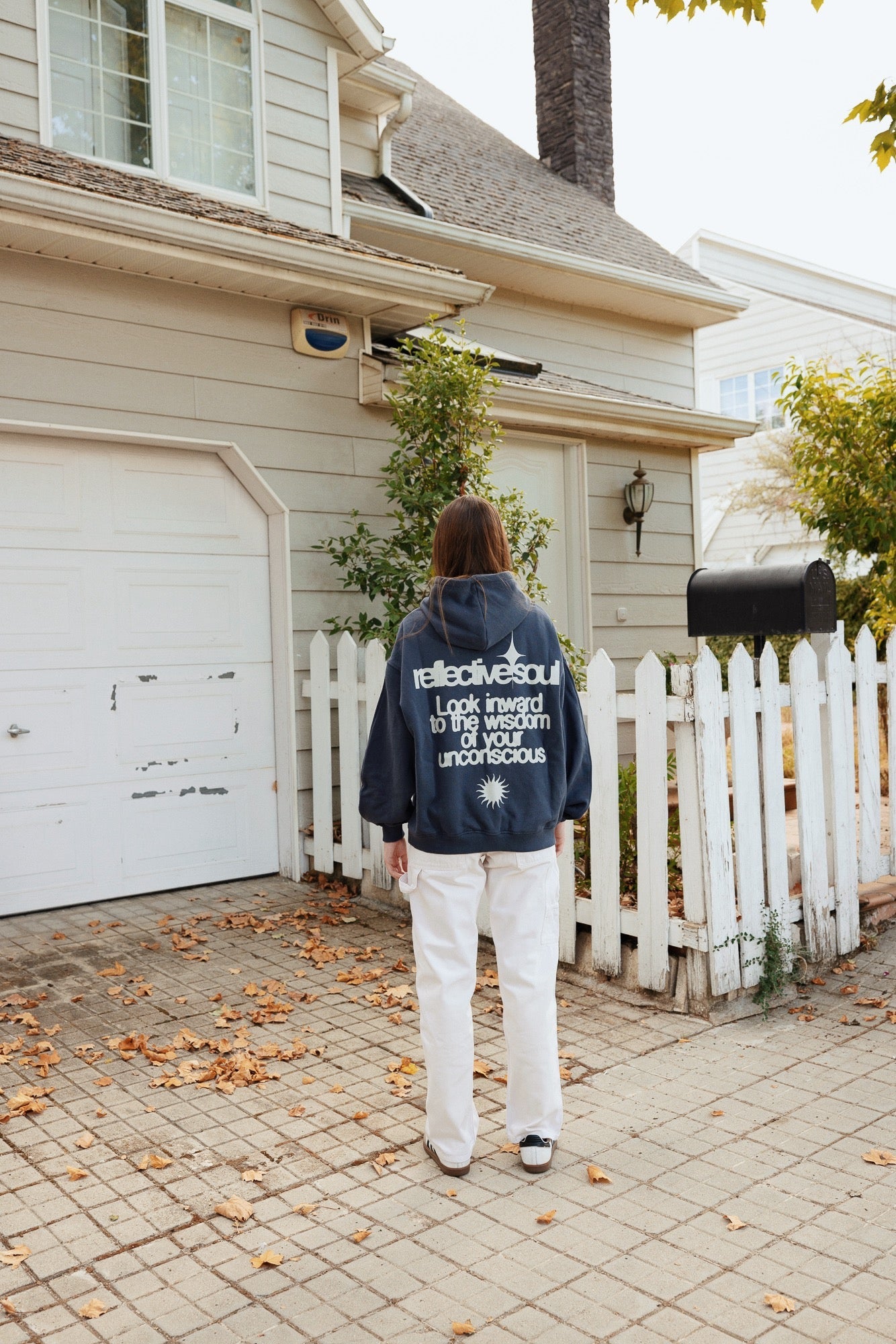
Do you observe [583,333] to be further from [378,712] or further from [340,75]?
[378,712]

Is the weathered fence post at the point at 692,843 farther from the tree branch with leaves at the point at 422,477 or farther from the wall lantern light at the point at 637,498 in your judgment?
the wall lantern light at the point at 637,498

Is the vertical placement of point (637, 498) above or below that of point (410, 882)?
above

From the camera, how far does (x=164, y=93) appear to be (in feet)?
21.9

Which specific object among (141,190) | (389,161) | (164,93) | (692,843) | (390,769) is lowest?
(692,843)

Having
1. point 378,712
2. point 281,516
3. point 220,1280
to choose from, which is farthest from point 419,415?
point 220,1280

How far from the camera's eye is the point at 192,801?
6.77m

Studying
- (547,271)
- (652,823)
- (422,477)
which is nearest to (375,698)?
(422,477)

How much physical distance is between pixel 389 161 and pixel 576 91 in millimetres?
4019

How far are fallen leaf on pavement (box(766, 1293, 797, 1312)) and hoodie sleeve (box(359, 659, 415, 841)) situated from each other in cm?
157

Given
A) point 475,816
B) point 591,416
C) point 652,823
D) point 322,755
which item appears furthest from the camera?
point 591,416

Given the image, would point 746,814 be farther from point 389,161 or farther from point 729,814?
point 389,161

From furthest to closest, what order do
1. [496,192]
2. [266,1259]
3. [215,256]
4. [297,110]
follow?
[496,192]
[297,110]
[215,256]
[266,1259]

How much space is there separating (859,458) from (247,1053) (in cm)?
597

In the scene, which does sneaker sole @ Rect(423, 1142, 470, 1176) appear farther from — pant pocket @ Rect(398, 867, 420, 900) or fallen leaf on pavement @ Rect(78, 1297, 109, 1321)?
fallen leaf on pavement @ Rect(78, 1297, 109, 1321)
